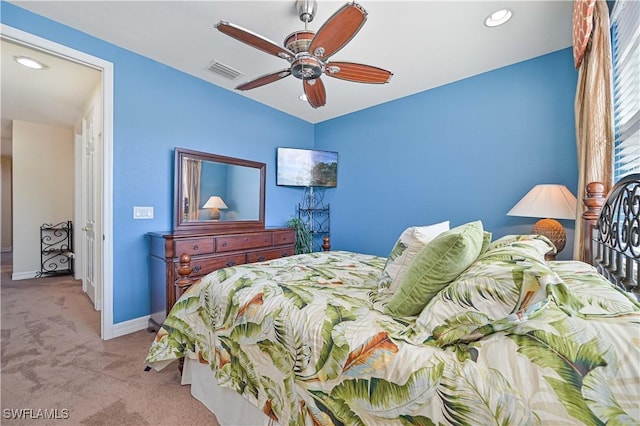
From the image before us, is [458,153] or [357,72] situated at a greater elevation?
[357,72]

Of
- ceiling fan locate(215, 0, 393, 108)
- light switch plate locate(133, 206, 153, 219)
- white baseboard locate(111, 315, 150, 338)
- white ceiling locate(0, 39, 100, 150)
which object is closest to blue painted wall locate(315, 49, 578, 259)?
ceiling fan locate(215, 0, 393, 108)

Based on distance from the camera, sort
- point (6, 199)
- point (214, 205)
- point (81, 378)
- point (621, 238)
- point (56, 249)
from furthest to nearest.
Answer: point (6, 199) → point (56, 249) → point (214, 205) → point (81, 378) → point (621, 238)

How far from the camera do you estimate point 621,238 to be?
118cm

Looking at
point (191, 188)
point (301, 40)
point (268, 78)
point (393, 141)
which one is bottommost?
point (191, 188)

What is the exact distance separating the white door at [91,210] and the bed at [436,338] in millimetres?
2088

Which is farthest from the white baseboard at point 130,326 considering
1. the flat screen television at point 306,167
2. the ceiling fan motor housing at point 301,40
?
the ceiling fan motor housing at point 301,40

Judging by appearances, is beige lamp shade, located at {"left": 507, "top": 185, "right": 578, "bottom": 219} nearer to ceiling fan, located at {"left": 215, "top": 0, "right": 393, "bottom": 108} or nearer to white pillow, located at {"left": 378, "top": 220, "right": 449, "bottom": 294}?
white pillow, located at {"left": 378, "top": 220, "right": 449, "bottom": 294}

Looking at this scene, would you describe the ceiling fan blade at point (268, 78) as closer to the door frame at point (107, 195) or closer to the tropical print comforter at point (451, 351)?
the door frame at point (107, 195)

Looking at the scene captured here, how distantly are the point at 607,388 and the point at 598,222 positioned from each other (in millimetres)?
1226

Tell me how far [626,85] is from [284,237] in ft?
10.3

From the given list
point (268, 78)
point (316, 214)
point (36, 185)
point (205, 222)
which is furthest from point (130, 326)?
point (36, 185)

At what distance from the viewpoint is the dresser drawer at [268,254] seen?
3024 mm

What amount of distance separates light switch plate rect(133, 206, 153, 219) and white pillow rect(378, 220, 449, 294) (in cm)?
243

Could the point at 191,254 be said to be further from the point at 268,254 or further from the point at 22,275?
the point at 22,275
